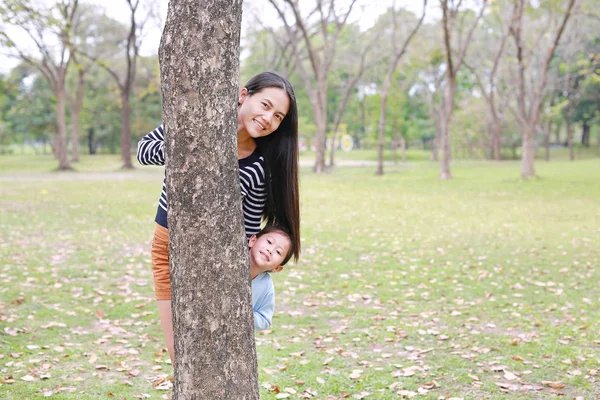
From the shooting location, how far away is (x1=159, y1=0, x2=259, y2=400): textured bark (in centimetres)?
254

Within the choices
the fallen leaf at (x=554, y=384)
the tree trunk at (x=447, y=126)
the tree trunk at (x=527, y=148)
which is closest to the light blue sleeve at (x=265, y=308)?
the fallen leaf at (x=554, y=384)

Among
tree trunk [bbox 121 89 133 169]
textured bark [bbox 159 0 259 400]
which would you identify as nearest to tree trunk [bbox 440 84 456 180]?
tree trunk [bbox 121 89 133 169]

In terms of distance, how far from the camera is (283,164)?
10.0 ft

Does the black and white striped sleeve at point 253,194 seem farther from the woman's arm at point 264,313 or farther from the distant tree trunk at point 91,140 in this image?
the distant tree trunk at point 91,140

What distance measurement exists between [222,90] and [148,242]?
861 centimetres

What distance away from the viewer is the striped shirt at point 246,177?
2.92m

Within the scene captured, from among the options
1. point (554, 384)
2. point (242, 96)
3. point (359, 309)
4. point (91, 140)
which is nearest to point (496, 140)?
point (91, 140)

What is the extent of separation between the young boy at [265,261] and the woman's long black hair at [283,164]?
3.3 inches

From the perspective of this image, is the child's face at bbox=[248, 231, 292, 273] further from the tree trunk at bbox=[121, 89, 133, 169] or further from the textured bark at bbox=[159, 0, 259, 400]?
the tree trunk at bbox=[121, 89, 133, 169]

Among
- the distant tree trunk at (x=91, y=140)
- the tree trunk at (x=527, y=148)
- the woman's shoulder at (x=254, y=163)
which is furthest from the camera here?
the distant tree trunk at (x=91, y=140)

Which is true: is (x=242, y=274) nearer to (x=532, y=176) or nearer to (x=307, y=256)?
(x=307, y=256)

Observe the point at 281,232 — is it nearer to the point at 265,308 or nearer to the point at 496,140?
the point at 265,308

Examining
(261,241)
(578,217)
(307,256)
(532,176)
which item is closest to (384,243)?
(307,256)

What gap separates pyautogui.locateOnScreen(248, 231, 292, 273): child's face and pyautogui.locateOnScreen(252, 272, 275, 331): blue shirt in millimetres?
85
